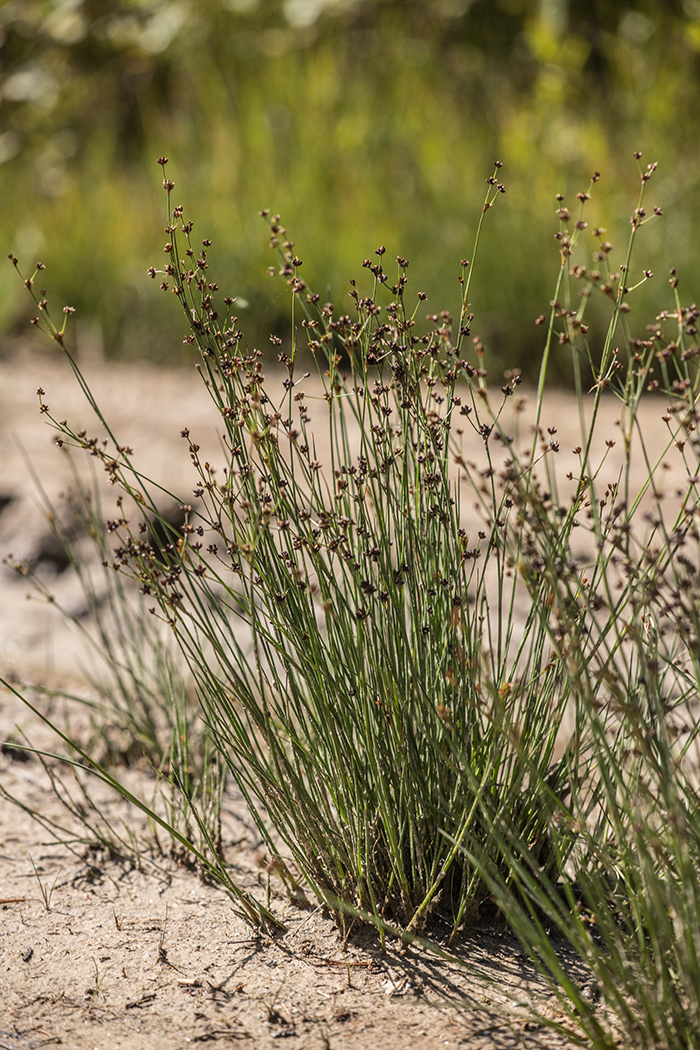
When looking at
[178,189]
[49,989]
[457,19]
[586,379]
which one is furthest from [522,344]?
[49,989]

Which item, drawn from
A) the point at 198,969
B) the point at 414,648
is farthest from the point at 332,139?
the point at 198,969

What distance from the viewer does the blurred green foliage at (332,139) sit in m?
4.98

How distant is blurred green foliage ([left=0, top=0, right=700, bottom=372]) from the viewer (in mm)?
4984

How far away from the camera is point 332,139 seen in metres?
5.86

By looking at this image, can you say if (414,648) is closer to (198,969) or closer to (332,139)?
(198,969)

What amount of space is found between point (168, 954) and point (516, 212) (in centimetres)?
419

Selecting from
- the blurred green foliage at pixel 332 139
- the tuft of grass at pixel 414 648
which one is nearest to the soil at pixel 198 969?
the tuft of grass at pixel 414 648

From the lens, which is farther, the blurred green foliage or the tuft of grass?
the blurred green foliage

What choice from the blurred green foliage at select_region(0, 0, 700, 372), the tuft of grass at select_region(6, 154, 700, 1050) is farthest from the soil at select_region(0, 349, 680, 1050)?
the blurred green foliage at select_region(0, 0, 700, 372)

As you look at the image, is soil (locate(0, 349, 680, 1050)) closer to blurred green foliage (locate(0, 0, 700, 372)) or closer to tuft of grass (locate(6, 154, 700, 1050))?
tuft of grass (locate(6, 154, 700, 1050))

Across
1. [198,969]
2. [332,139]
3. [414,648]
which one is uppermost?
[332,139]

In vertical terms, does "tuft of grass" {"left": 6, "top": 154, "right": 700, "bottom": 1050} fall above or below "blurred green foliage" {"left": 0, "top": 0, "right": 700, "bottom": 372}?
below

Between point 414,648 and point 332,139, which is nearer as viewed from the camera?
point 414,648

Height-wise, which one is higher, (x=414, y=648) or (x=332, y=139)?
(x=332, y=139)
